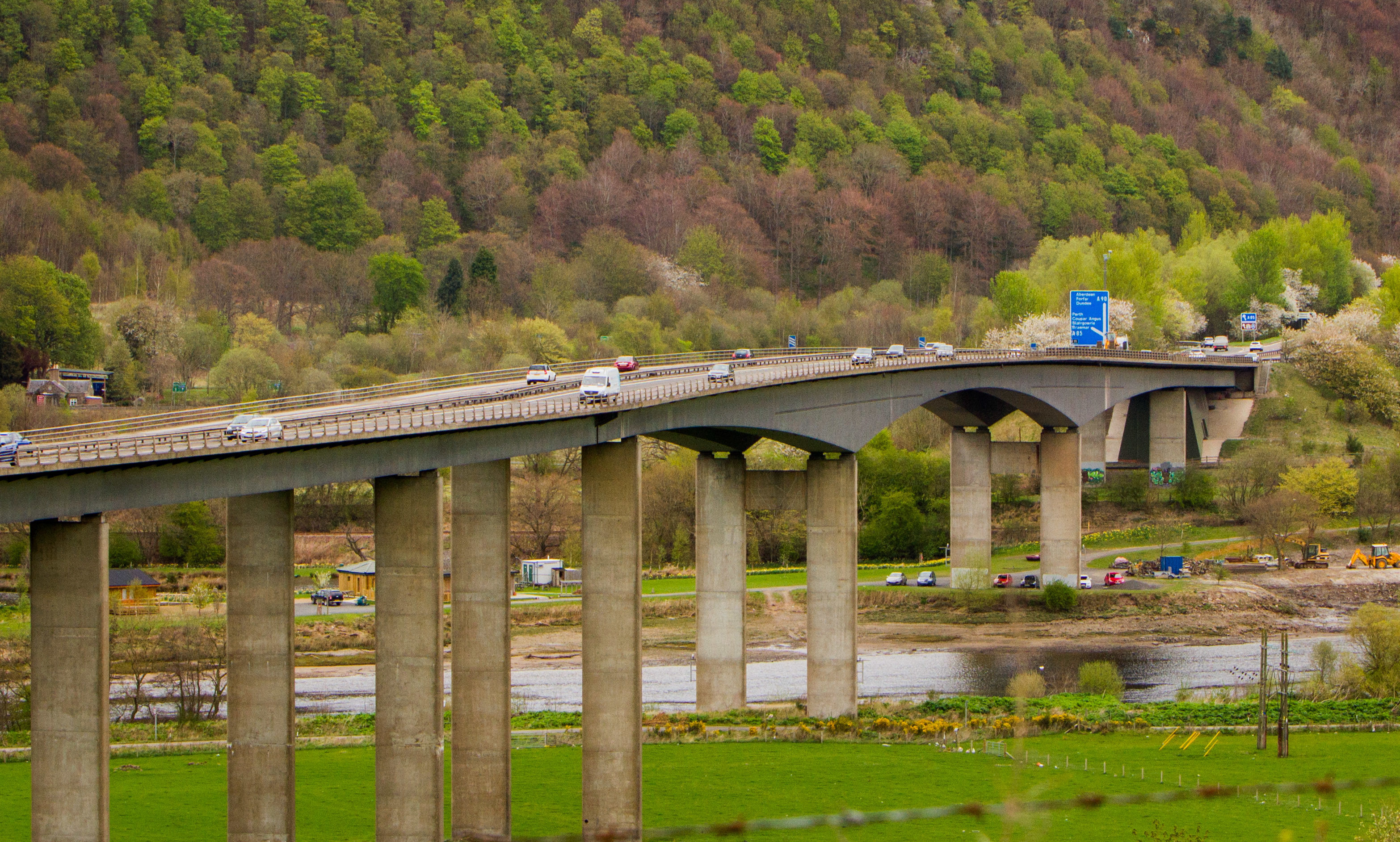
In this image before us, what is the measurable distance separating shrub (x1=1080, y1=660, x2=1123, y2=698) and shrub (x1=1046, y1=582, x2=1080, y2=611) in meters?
22.1

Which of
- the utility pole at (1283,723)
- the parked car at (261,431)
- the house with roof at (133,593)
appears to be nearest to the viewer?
the parked car at (261,431)

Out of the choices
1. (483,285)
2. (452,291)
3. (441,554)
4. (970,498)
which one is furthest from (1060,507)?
(483,285)

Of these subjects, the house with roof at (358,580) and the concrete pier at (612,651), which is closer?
the concrete pier at (612,651)

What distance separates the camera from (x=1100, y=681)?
86750 mm

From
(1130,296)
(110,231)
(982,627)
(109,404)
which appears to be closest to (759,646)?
(982,627)

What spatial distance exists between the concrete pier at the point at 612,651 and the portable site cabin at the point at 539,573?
5824 centimetres

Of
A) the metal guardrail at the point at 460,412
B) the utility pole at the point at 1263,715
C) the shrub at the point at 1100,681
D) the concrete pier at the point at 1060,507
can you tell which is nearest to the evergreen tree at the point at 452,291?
the concrete pier at the point at 1060,507

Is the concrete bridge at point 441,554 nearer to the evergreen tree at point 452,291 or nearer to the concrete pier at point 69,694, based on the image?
the concrete pier at point 69,694

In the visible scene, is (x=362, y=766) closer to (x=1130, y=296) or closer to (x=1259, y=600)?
(x=1259, y=600)

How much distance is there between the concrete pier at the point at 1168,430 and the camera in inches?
5369

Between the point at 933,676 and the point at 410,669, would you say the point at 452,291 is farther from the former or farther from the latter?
the point at 410,669

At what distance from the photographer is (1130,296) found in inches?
6580

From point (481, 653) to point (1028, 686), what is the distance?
109 ft

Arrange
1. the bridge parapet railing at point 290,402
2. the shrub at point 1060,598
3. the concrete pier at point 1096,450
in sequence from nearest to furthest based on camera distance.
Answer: the bridge parapet railing at point 290,402
the shrub at point 1060,598
the concrete pier at point 1096,450
